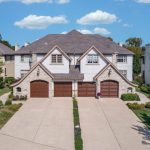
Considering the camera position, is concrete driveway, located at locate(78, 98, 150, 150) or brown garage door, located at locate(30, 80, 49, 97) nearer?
concrete driveway, located at locate(78, 98, 150, 150)

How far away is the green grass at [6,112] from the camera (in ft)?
102

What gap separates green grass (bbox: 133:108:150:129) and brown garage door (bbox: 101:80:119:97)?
798cm

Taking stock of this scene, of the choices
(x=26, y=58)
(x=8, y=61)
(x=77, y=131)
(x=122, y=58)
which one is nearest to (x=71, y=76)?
(x=122, y=58)

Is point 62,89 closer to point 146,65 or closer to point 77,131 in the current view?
point 77,131

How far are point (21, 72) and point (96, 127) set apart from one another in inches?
1263

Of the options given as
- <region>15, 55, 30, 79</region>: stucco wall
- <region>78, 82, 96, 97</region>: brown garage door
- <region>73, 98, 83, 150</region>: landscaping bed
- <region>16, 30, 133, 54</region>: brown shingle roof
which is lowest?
<region>73, 98, 83, 150</region>: landscaping bed

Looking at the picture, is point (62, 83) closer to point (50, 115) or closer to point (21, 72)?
point (50, 115)

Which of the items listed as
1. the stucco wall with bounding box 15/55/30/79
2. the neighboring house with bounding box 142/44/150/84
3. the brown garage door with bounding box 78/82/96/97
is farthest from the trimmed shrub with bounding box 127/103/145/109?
the stucco wall with bounding box 15/55/30/79

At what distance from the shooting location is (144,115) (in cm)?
3466

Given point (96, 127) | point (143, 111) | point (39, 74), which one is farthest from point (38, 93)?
point (96, 127)

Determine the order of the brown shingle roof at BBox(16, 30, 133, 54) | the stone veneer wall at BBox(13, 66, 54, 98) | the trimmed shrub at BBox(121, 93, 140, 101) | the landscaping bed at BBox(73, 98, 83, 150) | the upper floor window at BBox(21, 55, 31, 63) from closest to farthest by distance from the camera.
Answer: the landscaping bed at BBox(73, 98, 83, 150) → the trimmed shrub at BBox(121, 93, 140, 101) → the stone veneer wall at BBox(13, 66, 54, 98) → the brown shingle roof at BBox(16, 30, 133, 54) → the upper floor window at BBox(21, 55, 31, 63)

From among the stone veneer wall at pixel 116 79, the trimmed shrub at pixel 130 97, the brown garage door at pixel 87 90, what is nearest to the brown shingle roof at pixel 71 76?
the brown garage door at pixel 87 90

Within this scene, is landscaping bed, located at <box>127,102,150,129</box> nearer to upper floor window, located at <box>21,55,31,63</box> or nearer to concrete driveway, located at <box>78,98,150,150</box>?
concrete driveway, located at <box>78,98,150,150</box>

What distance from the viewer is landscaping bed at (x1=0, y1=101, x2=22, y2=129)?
102 ft
